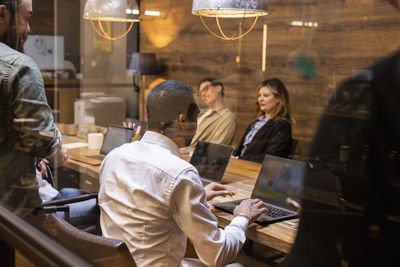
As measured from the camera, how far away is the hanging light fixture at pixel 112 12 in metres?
2.05

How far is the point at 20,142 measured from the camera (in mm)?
1656

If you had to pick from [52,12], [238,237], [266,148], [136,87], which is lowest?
[238,237]

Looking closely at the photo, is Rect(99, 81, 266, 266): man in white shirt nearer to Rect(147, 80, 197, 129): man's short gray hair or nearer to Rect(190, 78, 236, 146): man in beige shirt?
Rect(147, 80, 197, 129): man's short gray hair

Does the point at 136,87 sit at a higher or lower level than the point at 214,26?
lower

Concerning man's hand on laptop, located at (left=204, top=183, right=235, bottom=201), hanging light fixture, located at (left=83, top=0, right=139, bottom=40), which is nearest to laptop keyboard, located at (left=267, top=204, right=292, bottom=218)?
man's hand on laptop, located at (left=204, top=183, right=235, bottom=201)

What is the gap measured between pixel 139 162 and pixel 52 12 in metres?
2.10

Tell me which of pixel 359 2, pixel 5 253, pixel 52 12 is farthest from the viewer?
pixel 52 12

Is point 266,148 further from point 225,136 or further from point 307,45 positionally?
point 307,45

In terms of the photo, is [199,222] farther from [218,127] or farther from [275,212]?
[218,127]

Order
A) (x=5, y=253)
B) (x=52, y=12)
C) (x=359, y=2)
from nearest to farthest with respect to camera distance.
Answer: (x=359, y=2), (x=5, y=253), (x=52, y=12)

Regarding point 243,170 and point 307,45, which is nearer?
point 307,45

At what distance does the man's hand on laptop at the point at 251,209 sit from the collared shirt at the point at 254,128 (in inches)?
11.9

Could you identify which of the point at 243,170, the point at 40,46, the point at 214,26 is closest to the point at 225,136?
the point at 243,170

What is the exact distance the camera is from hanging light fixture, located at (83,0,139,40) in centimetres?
205
